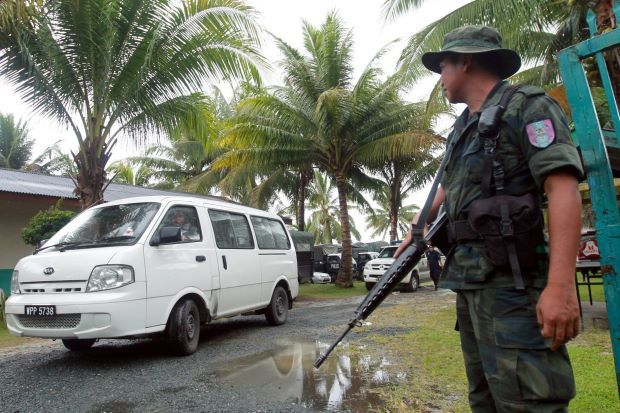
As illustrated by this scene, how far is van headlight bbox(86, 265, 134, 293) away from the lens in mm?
4562

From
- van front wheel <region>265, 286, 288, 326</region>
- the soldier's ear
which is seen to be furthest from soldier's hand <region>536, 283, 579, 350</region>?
van front wheel <region>265, 286, 288, 326</region>

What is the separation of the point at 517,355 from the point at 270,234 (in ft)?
20.2

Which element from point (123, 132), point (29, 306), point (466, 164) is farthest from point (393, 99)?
point (466, 164)

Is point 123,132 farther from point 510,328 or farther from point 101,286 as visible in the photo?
point 510,328

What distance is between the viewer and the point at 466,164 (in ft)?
6.27

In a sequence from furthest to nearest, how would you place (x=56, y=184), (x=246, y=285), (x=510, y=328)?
(x=56, y=184), (x=246, y=285), (x=510, y=328)

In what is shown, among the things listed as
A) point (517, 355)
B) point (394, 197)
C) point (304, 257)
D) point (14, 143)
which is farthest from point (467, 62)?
point (14, 143)

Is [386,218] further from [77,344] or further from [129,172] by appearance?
[77,344]

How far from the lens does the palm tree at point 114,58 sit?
789 centimetres

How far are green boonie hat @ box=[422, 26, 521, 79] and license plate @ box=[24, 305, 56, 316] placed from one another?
431cm

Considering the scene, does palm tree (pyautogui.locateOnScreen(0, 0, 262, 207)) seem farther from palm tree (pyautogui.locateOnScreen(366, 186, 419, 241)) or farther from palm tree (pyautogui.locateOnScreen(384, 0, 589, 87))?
palm tree (pyautogui.locateOnScreen(366, 186, 419, 241))

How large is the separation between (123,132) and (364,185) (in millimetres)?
11697

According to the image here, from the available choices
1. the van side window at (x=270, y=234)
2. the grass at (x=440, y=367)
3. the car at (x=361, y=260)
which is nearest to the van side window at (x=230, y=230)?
the van side window at (x=270, y=234)

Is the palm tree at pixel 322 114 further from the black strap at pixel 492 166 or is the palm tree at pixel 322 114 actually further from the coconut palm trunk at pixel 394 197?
the black strap at pixel 492 166
